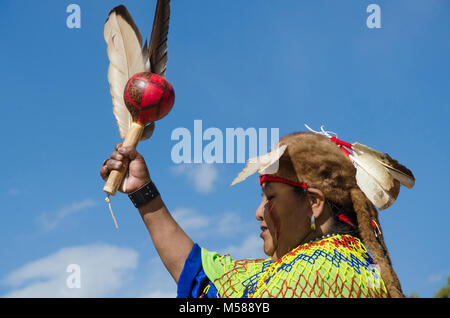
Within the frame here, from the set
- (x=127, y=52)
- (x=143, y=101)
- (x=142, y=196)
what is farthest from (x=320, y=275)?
(x=127, y=52)

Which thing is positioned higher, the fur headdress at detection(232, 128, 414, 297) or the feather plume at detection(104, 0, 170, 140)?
the feather plume at detection(104, 0, 170, 140)

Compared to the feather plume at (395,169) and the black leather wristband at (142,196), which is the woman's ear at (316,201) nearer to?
the feather plume at (395,169)

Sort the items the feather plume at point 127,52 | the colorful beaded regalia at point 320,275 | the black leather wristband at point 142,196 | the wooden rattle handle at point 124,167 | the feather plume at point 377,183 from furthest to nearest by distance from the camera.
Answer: the feather plume at point 127,52 < the black leather wristband at point 142,196 < the wooden rattle handle at point 124,167 < the feather plume at point 377,183 < the colorful beaded regalia at point 320,275

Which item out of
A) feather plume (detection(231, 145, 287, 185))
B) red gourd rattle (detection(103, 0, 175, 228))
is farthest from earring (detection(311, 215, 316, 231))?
red gourd rattle (detection(103, 0, 175, 228))

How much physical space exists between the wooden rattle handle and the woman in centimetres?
5

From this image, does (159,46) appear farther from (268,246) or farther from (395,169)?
(395,169)

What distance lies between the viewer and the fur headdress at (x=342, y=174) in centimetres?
271

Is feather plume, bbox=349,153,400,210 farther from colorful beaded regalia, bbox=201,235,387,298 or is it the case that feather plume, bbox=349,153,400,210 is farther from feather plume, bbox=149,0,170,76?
feather plume, bbox=149,0,170,76

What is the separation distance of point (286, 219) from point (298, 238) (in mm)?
141

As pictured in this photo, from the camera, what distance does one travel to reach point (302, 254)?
254 cm

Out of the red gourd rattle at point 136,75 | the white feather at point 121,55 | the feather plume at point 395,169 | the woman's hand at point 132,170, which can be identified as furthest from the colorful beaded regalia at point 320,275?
the white feather at point 121,55

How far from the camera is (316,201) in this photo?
280 centimetres

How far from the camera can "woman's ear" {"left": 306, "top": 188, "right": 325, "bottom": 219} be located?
9.11 ft
